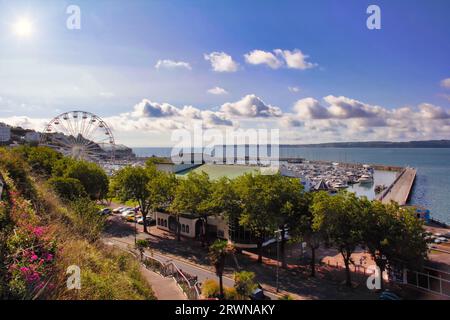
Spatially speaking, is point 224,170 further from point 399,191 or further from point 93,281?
point 399,191

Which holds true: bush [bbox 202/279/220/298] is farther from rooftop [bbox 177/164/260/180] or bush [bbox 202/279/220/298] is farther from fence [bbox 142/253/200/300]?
rooftop [bbox 177/164/260/180]

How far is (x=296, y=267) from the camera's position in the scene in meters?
30.7

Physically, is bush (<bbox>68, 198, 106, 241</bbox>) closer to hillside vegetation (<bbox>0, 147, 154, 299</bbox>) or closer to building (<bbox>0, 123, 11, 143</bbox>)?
hillside vegetation (<bbox>0, 147, 154, 299</bbox>)

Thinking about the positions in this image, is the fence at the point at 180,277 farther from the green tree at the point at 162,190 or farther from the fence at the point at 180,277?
the green tree at the point at 162,190

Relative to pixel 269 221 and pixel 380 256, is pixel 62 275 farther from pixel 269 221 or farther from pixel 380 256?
pixel 380 256

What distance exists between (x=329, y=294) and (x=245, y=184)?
41.8 ft

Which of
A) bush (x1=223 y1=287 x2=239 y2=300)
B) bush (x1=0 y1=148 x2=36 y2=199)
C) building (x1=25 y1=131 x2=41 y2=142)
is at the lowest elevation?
bush (x1=223 y1=287 x2=239 y2=300)

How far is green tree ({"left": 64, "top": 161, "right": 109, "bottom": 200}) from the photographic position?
154 feet

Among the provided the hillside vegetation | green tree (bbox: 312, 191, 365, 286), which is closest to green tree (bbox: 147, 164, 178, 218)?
the hillside vegetation

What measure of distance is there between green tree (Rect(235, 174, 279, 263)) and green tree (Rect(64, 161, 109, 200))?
28.1 meters

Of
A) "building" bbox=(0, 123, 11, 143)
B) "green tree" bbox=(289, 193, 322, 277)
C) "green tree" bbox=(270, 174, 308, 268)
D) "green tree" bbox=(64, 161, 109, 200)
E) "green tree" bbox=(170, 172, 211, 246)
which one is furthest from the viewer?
"building" bbox=(0, 123, 11, 143)

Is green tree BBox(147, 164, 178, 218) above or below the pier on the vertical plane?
above

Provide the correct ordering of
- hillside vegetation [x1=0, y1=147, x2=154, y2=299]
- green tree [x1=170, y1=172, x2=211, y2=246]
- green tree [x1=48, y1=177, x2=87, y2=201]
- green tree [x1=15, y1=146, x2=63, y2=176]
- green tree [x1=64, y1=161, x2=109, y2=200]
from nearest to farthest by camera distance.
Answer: hillside vegetation [x1=0, y1=147, x2=154, y2=299] → green tree [x1=170, y1=172, x2=211, y2=246] → green tree [x1=48, y1=177, x2=87, y2=201] → green tree [x1=15, y1=146, x2=63, y2=176] → green tree [x1=64, y1=161, x2=109, y2=200]

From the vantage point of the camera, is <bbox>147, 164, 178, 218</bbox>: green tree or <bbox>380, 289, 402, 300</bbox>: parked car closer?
<bbox>380, 289, 402, 300</bbox>: parked car
